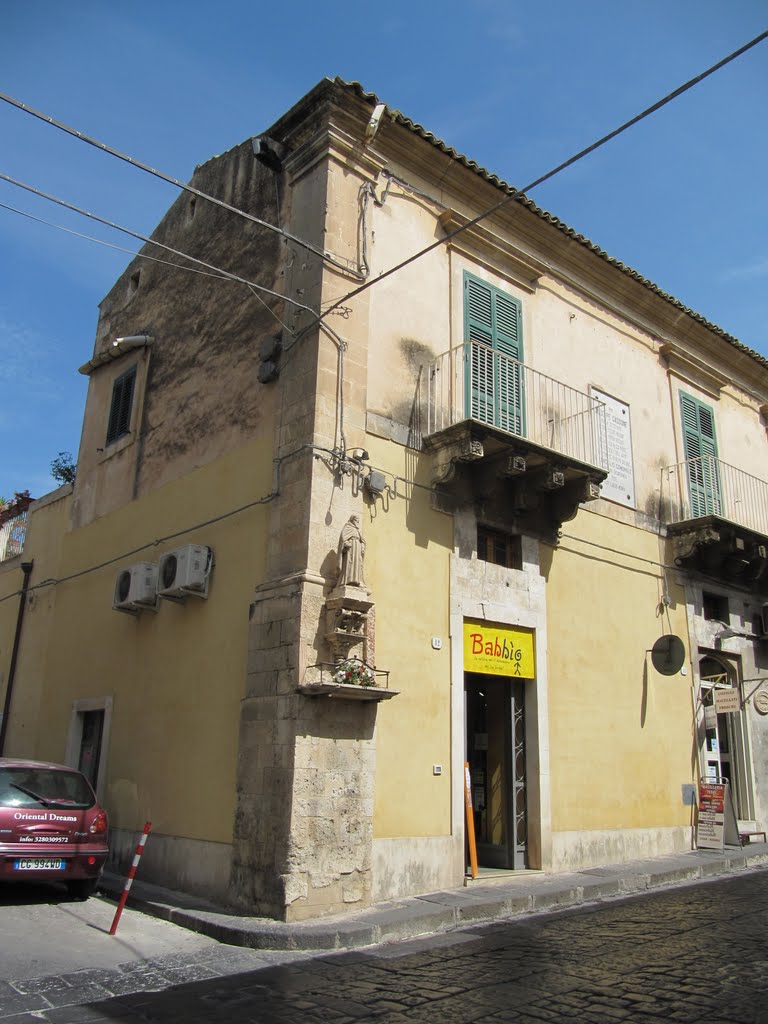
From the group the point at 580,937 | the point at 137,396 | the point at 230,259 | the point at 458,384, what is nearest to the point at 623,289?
the point at 458,384

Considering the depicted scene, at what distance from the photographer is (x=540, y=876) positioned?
1049 cm

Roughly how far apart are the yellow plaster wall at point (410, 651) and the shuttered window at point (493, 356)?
63.8 inches

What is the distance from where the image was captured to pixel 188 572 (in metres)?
10.6

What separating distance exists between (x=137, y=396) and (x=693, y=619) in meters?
9.60

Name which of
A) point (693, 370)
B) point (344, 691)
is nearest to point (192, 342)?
point (344, 691)

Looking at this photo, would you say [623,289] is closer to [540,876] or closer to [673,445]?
[673,445]

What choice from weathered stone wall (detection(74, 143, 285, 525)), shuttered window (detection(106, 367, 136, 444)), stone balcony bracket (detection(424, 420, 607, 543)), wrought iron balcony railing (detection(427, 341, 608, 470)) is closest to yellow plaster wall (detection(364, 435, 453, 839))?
stone balcony bracket (detection(424, 420, 607, 543))

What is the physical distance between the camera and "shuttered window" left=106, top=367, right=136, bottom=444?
1407cm

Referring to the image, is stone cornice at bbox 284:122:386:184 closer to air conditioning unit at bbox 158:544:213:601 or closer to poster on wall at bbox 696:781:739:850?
air conditioning unit at bbox 158:544:213:601

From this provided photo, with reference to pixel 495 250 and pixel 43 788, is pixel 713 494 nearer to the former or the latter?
pixel 495 250

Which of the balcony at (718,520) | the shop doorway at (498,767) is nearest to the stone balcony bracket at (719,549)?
the balcony at (718,520)

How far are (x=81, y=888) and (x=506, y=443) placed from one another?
6778 millimetres

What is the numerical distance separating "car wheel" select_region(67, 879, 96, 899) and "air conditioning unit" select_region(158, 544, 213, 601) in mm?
3336

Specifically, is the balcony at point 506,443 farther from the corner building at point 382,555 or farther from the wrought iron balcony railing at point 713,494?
the wrought iron balcony railing at point 713,494
